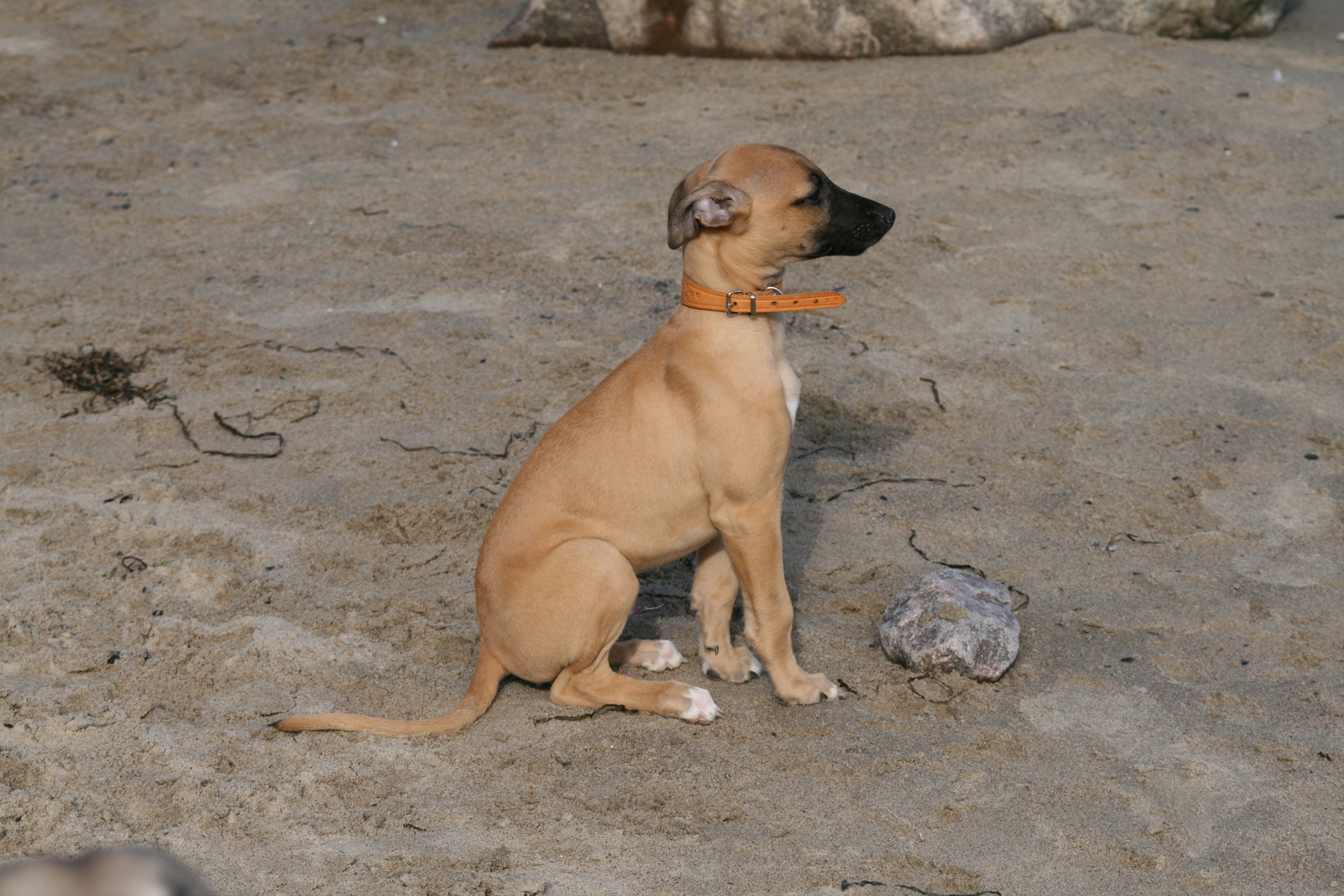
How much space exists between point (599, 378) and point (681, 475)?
2161 mm

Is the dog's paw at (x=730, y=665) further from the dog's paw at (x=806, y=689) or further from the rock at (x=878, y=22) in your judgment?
the rock at (x=878, y=22)

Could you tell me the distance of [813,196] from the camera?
3.55m

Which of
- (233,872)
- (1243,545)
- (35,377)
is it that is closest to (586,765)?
(233,872)

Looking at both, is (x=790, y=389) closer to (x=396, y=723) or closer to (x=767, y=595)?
(x=767, y=595)

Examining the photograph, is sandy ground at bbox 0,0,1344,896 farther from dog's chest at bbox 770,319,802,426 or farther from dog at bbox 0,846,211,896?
dog at bbox 0,846,211,896

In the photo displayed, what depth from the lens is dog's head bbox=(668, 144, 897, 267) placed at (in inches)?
136

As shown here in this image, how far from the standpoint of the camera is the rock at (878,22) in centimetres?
896

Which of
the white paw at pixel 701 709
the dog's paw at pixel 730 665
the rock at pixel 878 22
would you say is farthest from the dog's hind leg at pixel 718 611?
the rock at pixel 878 22

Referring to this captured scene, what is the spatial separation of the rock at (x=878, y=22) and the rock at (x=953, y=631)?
618 centimetres

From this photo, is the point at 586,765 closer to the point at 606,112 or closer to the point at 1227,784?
the point at 1227,784

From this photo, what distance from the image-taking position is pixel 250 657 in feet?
12.9

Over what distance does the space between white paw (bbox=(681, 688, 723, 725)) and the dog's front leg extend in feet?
0.69

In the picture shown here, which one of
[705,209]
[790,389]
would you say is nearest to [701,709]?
[790,389]

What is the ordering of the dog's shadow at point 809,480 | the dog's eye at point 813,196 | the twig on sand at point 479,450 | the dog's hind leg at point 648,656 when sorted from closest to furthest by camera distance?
the dog's eye at point 813,196 < the dog's hind leg at point 648,656 < the dog's shadow at point 809,480 < the twig on sand at point 479,450
